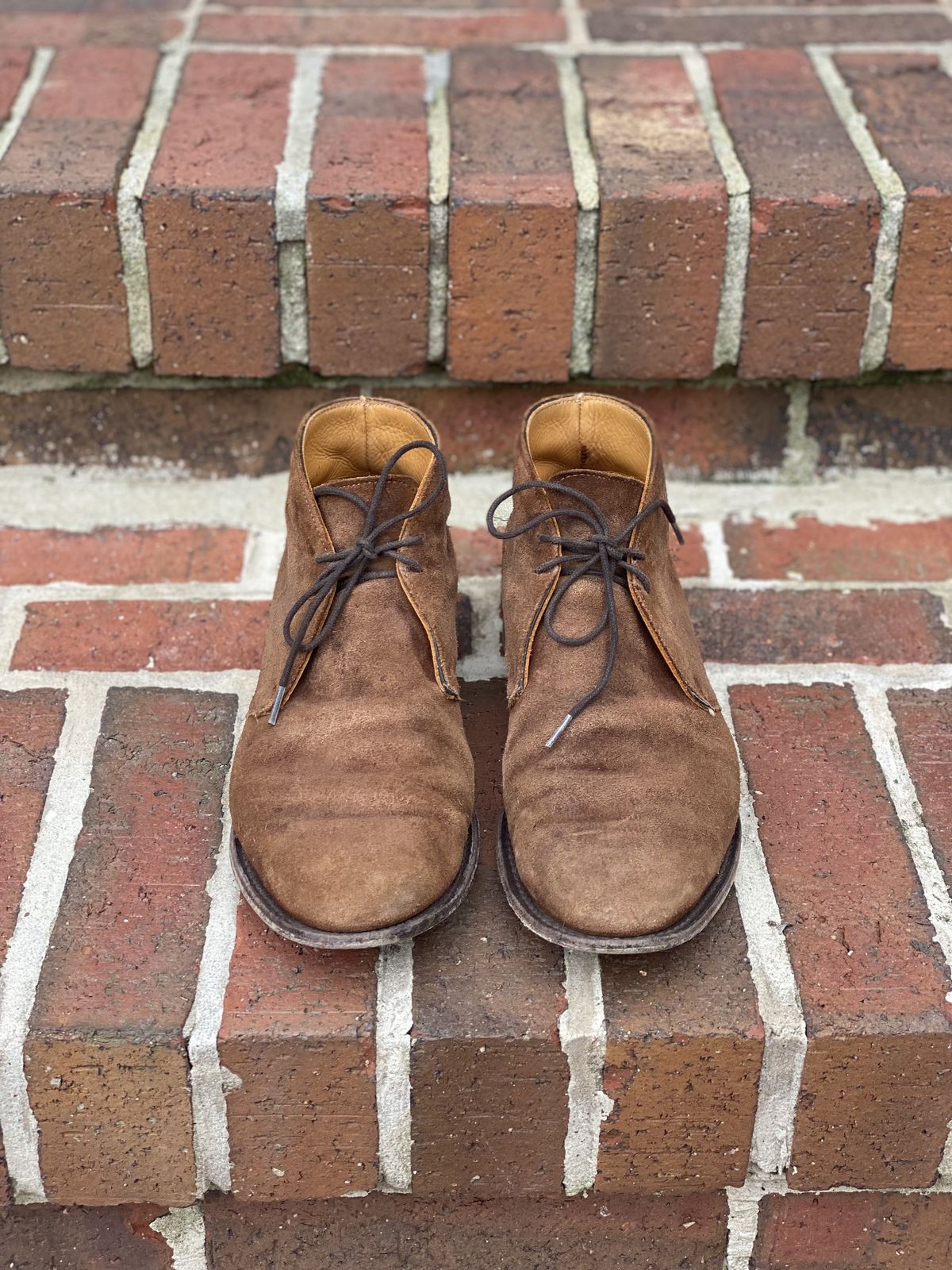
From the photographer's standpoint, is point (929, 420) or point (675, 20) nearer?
point (929, 420)

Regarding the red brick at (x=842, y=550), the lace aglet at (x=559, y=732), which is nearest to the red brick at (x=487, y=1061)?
the lace aglet at (x=559, y=732)

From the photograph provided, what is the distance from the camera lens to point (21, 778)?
1.17 meters

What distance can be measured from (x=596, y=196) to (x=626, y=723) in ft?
2.04

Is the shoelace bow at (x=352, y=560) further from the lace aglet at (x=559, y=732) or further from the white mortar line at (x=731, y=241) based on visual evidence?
the white mortar line at (x=731, y=241)

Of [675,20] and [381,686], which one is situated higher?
[675,20]

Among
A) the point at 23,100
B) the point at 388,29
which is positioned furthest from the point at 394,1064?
the point at 388,29

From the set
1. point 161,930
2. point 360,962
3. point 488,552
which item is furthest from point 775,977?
point 488,552

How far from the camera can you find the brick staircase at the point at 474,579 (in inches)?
39.2

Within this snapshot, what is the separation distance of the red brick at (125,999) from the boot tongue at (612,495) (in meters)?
0.43

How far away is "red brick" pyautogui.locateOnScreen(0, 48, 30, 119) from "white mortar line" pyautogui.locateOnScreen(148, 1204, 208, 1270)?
3.96 feet

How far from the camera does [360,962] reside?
40.3 inches

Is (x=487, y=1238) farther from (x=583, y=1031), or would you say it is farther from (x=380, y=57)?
(x=380, y=57)

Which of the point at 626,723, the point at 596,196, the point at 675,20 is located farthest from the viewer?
the point at 675,20

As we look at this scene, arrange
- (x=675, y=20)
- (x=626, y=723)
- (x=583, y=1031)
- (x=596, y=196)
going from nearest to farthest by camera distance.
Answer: (x=583, y=1031), (x=626, y=723), (x=596, y=196), (x=675, y=20)
